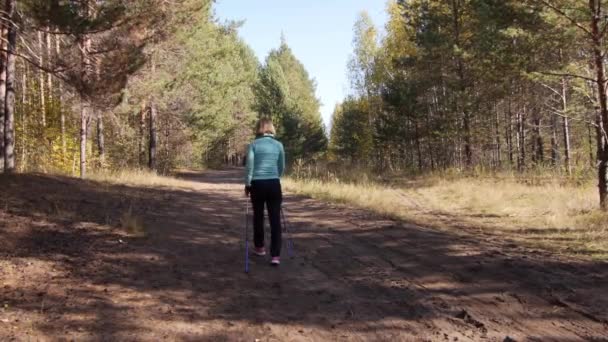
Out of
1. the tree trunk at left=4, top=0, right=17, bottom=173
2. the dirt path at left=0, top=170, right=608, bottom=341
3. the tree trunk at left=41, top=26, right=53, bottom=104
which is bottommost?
the dirt path at left=0, top=170, right=608, bottom=341

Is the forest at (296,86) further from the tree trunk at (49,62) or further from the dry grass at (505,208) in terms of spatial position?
the dry grass at (505,208)

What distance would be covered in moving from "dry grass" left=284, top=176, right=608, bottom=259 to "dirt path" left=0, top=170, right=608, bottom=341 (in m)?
1.08

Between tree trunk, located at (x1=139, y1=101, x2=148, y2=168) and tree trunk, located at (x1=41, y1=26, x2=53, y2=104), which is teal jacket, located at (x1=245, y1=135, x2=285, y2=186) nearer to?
tree trunk, located at (x1=41, y1=26, x2=53, y2=104)

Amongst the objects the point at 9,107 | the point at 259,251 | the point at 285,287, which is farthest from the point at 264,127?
the point at 9,107

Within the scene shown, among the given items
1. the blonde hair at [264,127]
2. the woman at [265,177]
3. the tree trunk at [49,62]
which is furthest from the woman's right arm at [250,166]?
the tree trunk at [49,62]

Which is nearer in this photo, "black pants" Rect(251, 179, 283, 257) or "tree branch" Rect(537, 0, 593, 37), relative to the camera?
"black pants" Rect(251, 179, 283, 257)

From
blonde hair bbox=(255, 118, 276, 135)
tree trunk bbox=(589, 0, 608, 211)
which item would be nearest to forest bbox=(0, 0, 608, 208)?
tree trunk bbox=(589, 0, 608, 211)

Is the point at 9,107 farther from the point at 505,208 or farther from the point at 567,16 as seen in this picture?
the point at 567,16

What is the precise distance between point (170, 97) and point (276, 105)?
10.1 meters

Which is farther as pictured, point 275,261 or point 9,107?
point 9,107

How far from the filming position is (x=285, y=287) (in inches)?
193

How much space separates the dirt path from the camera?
146 inches

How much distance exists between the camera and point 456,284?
4926mm

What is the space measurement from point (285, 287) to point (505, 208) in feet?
26.1
